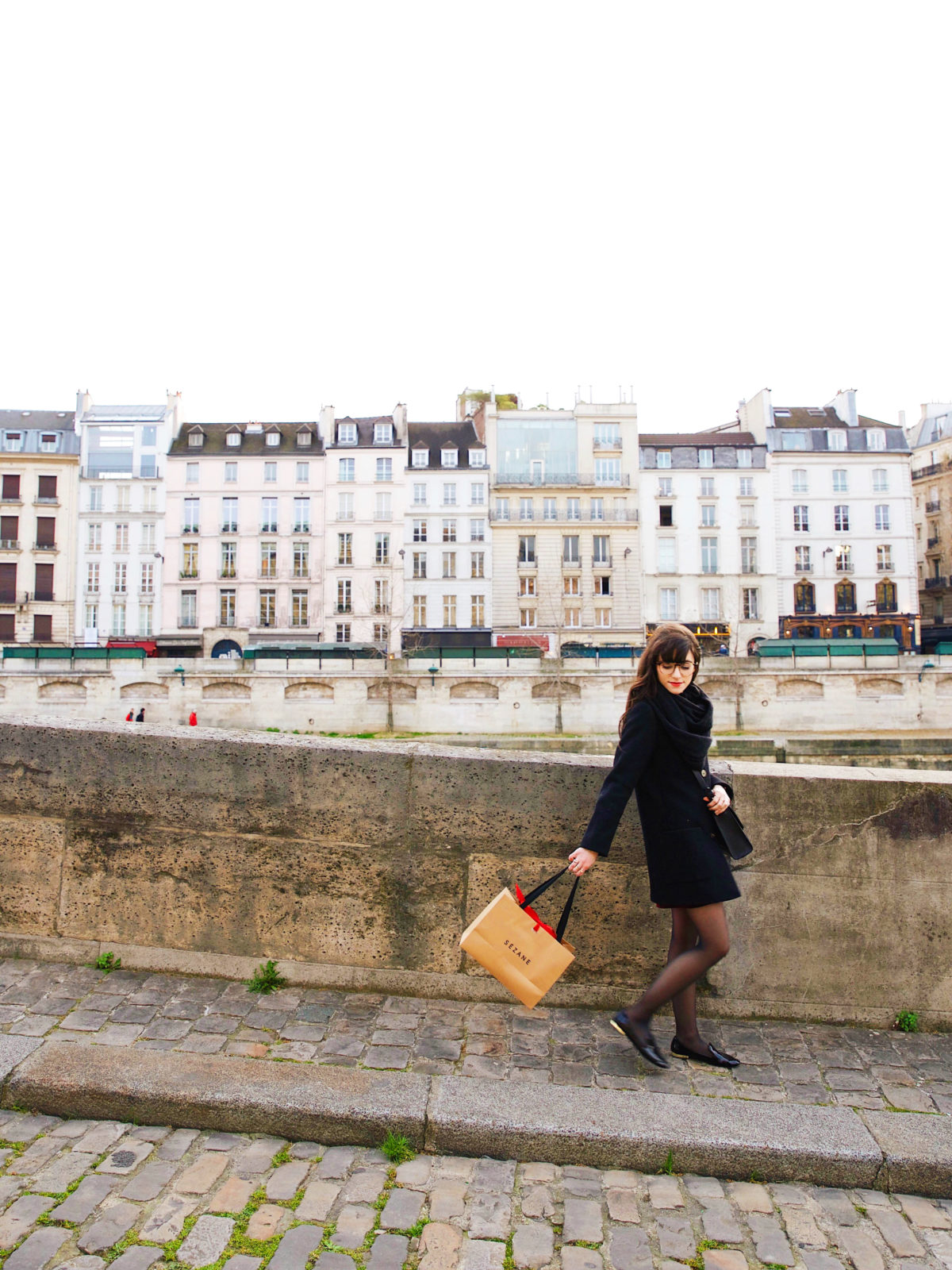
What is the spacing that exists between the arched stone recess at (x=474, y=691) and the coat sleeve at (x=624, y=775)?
2764cm

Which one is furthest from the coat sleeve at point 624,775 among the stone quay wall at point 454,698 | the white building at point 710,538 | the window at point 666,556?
the window at point 666,556

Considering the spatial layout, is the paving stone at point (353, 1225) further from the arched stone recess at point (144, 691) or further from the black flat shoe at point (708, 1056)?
the arched stone recess at point (144, 691)

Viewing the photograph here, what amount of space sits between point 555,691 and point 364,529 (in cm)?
1798

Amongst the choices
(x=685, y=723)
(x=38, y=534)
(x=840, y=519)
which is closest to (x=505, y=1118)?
(x=685, y=723)

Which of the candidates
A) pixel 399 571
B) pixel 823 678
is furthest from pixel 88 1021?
pixel 399 571

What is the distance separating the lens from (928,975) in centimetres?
334

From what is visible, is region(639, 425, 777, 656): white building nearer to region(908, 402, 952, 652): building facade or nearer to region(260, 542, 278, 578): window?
region(908, 402, 952, 652): building facade

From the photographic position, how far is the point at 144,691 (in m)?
30.7

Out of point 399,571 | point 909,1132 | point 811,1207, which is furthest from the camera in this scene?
point 399,571

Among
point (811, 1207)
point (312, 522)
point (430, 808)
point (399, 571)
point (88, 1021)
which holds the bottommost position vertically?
point (811, 1207)

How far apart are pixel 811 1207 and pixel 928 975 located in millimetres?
1395

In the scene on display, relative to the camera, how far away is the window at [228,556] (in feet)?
143

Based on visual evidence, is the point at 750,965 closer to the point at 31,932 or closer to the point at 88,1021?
the point at 88,1021

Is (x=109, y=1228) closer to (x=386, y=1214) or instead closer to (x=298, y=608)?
(x=386, y=1214)
